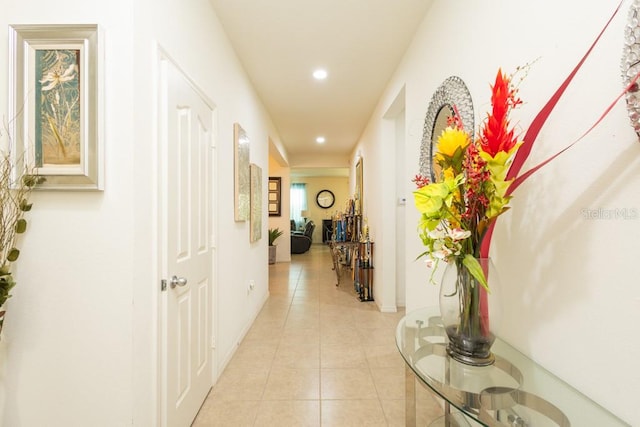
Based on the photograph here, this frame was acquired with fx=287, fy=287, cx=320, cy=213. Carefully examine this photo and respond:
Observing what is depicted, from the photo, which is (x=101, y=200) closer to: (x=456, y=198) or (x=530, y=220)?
(x=456, y=198)

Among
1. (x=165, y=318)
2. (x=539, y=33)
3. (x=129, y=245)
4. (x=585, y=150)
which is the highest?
(x=539, y=33)

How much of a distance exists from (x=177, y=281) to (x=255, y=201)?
6.07ft

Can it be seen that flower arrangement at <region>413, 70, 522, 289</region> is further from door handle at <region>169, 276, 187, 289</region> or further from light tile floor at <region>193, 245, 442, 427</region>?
light tile floor at <region>193, 245, 442, 427</region>

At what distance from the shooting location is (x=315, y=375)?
2.15 m

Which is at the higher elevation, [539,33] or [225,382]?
[539,33]

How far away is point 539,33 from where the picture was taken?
100 centimetres

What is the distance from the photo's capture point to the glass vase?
91 centimetres

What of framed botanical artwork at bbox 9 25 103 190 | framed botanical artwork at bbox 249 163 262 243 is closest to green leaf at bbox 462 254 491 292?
framed botanical artwork at bbox 9 25 103 190

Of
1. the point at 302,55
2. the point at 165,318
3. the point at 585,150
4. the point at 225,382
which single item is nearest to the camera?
the point at 585,150

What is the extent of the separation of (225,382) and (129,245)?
1.41 meters

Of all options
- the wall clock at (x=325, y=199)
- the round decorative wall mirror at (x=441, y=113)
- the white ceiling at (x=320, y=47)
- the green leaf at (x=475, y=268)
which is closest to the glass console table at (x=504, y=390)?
the green leaf at (x=475, y=268)

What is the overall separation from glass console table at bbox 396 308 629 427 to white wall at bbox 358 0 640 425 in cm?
6

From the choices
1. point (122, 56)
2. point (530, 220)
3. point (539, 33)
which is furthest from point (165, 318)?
point (539, 33)

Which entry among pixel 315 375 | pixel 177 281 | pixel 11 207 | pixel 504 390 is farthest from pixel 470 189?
pixel 315 375
